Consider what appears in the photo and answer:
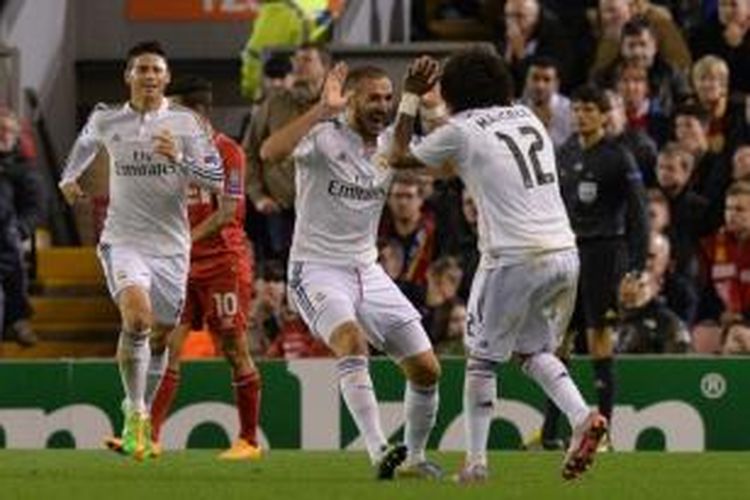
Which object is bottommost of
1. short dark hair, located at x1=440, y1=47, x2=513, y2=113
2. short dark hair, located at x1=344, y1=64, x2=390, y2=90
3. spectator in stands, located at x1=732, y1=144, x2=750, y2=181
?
spectator in stands, located at x1=732, y1=144, x2=750, y2=181

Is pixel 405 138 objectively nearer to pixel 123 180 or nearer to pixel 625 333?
pixel 123 180

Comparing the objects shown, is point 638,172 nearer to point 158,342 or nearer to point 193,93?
point 193,93

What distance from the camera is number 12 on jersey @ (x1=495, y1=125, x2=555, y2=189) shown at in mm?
15688

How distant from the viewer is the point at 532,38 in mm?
24203

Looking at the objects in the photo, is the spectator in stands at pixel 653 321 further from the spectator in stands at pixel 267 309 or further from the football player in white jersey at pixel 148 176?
Answer: the football player in white jersey at pixel 148 176

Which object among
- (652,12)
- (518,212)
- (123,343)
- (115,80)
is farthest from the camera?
(115,80)

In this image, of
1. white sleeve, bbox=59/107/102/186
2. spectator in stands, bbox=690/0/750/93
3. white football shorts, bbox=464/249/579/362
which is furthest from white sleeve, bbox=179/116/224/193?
spectator in stands, bbox=690/0/750/93

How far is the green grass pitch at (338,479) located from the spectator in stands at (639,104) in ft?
13.6

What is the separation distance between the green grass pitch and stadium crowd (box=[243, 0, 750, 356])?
8.48 feet

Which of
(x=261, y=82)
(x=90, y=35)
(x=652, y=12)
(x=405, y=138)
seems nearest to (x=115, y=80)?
(x=90, y=35)

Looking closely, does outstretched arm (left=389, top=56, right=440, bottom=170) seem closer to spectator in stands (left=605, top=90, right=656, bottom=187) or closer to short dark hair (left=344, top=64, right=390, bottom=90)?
short dark hair (left=344, top=64, right=390, bottom=90)

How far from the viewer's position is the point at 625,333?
21906mm

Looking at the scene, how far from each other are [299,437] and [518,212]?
259 inches

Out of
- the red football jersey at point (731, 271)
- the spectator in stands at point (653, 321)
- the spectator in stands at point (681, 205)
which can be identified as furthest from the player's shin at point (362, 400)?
the spectator in stands at point (681, 205)
